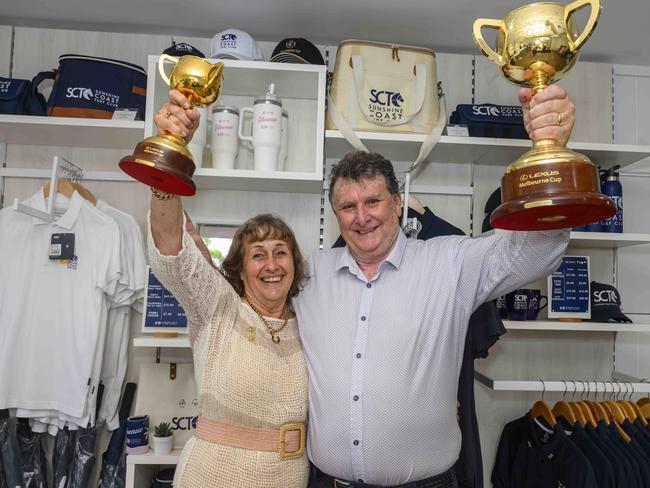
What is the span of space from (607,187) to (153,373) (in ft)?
7.02

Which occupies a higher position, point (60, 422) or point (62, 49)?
point (62, 49)

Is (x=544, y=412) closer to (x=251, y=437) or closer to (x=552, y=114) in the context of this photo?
(x=251, y=437)

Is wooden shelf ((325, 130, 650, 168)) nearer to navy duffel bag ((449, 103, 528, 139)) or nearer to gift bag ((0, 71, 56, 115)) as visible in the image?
navy duffel bag ((449, 103, 528, 139))

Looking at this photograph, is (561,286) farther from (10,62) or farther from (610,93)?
(10,62)

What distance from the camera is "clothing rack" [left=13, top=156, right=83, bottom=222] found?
177 cm

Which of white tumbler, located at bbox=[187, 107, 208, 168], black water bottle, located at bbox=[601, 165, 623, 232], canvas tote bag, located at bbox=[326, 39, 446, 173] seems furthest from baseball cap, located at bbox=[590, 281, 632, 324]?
white tumbler, located at bbox=[187, 107, 208, 168]

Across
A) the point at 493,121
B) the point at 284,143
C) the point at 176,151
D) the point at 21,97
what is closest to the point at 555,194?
the point at 176,151

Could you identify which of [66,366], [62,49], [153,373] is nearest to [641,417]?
[153,373]

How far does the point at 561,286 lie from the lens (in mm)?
1988

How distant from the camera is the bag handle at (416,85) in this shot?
1.90 metres

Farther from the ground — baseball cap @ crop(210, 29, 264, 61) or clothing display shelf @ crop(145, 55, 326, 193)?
baseball cap @ crop(210, 29, 264, 61)

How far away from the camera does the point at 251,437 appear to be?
1.26 metres

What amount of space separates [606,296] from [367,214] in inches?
54.1

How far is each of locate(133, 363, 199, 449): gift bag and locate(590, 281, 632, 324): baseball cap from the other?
177 cm
